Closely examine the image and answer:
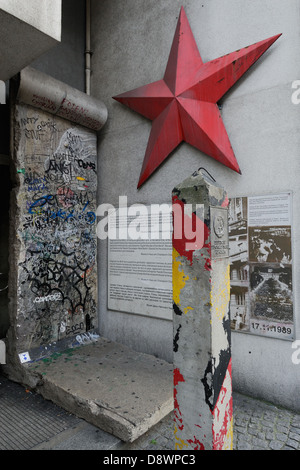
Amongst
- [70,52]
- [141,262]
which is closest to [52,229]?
[141,262]

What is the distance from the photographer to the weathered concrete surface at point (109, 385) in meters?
2.48

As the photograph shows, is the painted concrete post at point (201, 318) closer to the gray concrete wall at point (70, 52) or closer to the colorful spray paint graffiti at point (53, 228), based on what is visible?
the colorful spray paint graffiti at point (53, 228)

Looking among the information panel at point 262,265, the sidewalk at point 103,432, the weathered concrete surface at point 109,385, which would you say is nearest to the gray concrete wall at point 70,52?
the information panel at point 262,265

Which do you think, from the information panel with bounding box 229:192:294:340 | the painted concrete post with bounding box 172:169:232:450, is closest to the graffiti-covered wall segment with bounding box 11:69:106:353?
the information panel with bounding box 229:192:294:340

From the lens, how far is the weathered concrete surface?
8.13 ft

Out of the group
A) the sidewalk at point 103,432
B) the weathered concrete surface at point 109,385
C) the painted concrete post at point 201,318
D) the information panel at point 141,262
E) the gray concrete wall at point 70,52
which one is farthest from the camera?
the gray concrete wall at point 70,52

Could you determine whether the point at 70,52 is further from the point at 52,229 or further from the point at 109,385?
the point at 109,385

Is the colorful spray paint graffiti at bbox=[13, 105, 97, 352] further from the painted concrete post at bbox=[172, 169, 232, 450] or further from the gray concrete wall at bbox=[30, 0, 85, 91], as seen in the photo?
the painted concrete post at bbox=[172, 169, 232, 450]

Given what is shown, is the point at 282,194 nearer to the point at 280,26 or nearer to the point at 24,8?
the point at 280,26

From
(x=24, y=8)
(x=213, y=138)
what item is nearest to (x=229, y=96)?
(x=213, y=138)

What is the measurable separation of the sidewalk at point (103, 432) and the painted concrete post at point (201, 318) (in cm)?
64

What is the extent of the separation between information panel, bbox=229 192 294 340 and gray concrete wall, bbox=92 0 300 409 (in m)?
0.09

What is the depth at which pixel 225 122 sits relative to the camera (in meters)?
3.31

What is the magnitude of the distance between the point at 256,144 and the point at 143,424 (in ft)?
9.28
